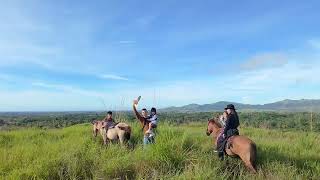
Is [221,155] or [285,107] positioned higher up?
[285,107]

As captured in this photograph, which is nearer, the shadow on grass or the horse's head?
the shadow on grass

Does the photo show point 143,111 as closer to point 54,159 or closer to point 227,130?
point 227,130

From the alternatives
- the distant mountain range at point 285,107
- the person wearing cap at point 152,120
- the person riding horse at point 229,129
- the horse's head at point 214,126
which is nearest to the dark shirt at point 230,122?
the person riding horse at point 229,129

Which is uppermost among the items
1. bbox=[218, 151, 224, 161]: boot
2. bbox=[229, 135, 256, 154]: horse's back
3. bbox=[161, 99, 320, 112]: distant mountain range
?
bbox=[161, 99, 320, 112]: distant mountain range

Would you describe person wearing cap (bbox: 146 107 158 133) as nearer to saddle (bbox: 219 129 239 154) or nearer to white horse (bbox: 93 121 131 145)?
white horse (bbox: 93 121 131 145)

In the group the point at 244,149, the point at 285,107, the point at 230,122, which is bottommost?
the point at 244,149

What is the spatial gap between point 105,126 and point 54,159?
514cm

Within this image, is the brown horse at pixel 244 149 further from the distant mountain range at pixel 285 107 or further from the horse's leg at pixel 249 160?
the distant mountain range at pixel 285 107

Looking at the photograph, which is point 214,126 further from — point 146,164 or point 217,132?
point 146,164

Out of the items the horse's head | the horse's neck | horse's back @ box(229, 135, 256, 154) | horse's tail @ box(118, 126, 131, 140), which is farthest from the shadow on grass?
horse's tail @ box(118, 126, 131, 140)

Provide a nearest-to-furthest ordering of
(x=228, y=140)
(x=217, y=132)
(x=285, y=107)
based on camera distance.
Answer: (x=228, y=140), (x=217, y=132), (x=285, y=107)

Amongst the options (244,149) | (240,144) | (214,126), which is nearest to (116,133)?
(214,126)

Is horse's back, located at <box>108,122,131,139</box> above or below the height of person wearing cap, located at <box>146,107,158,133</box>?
below

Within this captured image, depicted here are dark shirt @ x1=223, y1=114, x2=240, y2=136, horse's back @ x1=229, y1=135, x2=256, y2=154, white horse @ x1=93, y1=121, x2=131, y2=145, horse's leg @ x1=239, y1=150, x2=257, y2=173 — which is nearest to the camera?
horse's leg @ x1=239, y1=150, x2=257, y2=173
